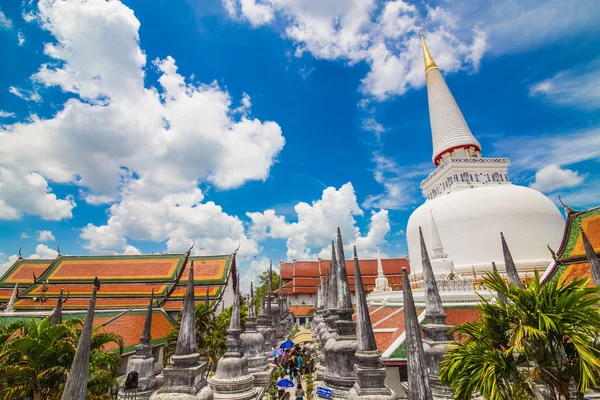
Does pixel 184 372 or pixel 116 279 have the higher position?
pixel 116 279

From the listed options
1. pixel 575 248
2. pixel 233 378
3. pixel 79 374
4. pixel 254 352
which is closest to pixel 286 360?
pixel 254 352

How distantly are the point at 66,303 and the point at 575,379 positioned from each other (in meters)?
38.8

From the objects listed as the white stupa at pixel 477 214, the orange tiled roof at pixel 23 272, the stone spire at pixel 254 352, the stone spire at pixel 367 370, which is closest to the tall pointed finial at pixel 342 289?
the stone spire at pixel 367 370

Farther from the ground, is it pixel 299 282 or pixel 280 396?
pixel 299 282

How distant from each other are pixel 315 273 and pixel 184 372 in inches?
1899

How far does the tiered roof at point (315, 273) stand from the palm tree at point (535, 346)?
1798 inches

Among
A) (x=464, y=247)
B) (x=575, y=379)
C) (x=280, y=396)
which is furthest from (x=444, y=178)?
(x=575, y=379)

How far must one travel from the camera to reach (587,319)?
4.52 m

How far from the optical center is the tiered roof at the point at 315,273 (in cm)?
5159

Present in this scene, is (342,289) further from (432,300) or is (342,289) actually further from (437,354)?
(437,354)

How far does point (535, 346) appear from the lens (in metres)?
5.00

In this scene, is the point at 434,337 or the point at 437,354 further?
the point at 434,337

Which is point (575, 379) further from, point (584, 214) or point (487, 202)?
point (487, 202)

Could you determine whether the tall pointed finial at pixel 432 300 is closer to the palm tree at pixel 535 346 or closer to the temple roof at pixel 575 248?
the palm tree at pixel 535 346
